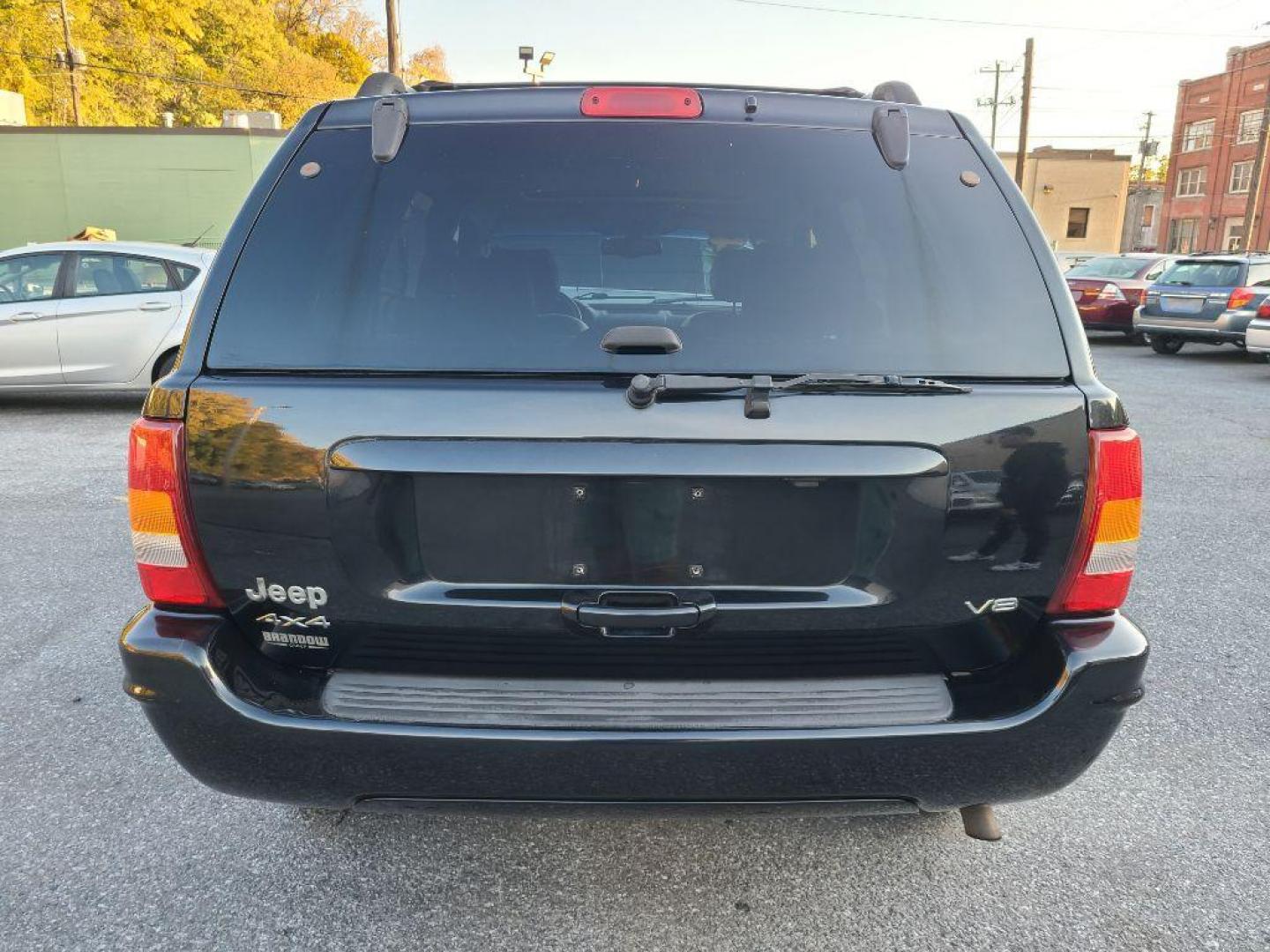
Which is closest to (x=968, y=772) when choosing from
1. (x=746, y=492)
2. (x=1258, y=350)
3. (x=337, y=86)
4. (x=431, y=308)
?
(x=746, y=492)

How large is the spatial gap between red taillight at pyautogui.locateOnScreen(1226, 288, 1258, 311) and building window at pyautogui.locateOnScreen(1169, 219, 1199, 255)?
45.6m

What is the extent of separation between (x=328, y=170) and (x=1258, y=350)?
13.9 metres

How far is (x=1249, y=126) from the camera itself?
48.8 metres

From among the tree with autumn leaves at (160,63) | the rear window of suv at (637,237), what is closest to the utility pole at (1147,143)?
the tree with autumn leaves at (160,63)

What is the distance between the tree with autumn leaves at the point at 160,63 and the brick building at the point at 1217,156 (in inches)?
1683

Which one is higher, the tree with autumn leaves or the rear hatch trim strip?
the tree with autumn leaves

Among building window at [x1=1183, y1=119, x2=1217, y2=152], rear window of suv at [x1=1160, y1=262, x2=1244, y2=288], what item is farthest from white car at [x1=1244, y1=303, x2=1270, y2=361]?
building window at [x1=1183, y1=119, x2=1217, y2=152]

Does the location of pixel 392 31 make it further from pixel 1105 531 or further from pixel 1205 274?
pixel 1105 531

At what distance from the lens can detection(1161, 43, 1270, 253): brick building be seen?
48.2m

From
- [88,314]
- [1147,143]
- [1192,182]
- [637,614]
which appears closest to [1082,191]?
[1192,182]

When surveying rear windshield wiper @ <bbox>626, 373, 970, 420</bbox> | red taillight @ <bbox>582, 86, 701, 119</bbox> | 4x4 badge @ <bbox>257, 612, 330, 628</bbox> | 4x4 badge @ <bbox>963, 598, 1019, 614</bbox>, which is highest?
red taillight @ <bbox>582, 86, 701, 119</bbox>

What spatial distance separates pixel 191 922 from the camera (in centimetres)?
218

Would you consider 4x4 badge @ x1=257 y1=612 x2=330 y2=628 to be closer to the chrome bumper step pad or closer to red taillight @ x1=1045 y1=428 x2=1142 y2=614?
the chrome bumper step pad

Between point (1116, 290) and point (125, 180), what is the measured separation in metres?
24.2
